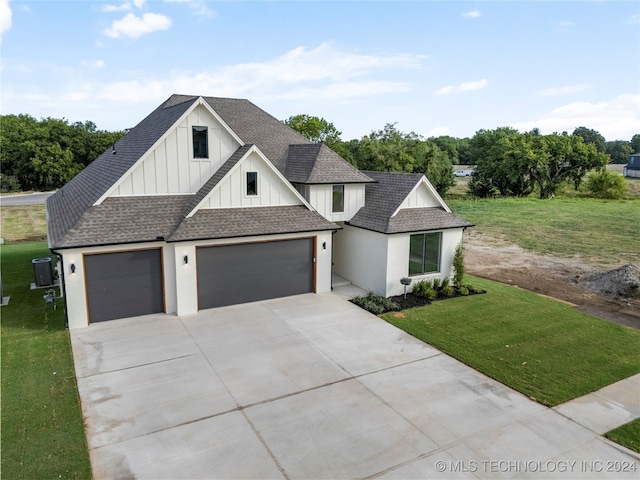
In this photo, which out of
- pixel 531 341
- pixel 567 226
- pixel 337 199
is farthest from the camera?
pixel 567 226

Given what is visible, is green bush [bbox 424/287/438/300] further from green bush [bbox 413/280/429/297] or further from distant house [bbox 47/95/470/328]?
distant house [bbox 47/95/470/328]

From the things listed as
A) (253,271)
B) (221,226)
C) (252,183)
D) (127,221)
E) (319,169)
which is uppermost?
(319,169)

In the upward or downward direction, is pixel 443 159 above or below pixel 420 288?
above

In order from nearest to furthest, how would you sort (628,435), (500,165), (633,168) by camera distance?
(628,435)
(500,165)
(633,168)

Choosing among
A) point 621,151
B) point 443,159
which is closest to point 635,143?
point 621,151

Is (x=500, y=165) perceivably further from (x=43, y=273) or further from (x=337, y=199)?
(x=43, y=273)

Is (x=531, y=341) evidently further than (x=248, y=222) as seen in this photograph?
No
